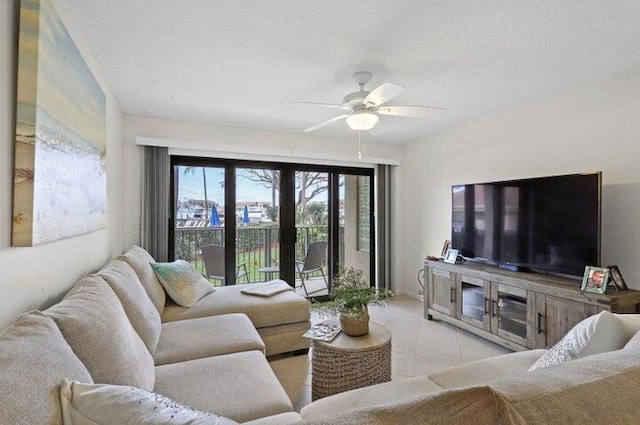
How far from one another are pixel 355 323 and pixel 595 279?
1813 mm

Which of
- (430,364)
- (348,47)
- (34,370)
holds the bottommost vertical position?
(430,364)

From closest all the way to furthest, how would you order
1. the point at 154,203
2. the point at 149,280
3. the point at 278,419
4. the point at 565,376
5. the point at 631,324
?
the point at 565,376
the point at 278,419
the point at 631,324
the point at 149,280
the point at 154,203

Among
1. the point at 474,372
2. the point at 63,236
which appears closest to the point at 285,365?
the point at 474,372

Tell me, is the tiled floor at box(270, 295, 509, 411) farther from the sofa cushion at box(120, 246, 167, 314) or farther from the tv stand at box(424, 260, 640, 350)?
the sofa cushion at box(120, 246, 167, 314)

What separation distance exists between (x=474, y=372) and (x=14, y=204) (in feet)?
7.00

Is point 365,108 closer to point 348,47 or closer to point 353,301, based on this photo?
point 348,47

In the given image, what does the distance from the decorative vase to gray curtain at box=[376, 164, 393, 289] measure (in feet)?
8.74

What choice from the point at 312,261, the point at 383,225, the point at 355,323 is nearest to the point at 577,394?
the point at 355,323

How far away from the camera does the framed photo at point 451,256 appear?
340 cm

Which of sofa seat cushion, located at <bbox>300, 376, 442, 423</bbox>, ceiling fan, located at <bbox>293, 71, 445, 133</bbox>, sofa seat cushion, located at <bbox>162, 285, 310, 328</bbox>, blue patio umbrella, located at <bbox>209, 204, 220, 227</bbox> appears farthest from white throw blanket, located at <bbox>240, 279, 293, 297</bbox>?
ceiling fan, located at <bbox>293, 71, 445, 133</bbox>

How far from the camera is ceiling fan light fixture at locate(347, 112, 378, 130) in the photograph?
2.41 meters

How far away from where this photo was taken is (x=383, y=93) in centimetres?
215

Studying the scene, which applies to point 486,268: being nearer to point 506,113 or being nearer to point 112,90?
point 506,113

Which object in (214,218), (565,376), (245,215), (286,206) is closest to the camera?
(565,376)
